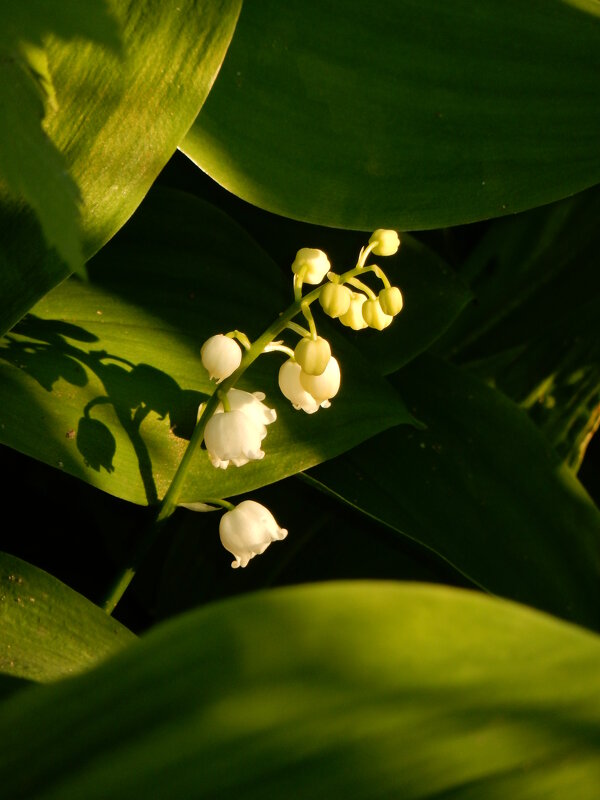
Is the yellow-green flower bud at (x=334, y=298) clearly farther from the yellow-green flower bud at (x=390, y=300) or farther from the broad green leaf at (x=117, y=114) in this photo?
the broad green leaf at (x=117, y=114)

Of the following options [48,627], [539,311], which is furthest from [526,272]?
[48,627]

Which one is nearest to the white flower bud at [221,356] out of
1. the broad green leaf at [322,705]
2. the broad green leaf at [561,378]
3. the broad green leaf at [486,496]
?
the broad green leaf at [486,496]

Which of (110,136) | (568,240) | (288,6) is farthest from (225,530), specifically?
(568,240)

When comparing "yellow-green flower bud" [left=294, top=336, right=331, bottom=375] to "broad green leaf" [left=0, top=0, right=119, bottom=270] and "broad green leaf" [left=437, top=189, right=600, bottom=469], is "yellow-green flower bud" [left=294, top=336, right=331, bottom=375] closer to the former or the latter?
"broad green leaf" [left=0, top=0, right=119, bottom=270]

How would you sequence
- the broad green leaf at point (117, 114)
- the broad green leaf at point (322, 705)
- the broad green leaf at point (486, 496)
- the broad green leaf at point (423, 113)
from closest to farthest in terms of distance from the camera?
1. the broad green leaf at point (322, 705)
2. the broad green leaf at point (117, 114)
3. the broad green leaf at point (423, 113)
4. the broad green leaf at point (486, 496)

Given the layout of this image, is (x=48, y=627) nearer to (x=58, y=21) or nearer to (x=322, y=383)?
(x=322, y=383)
